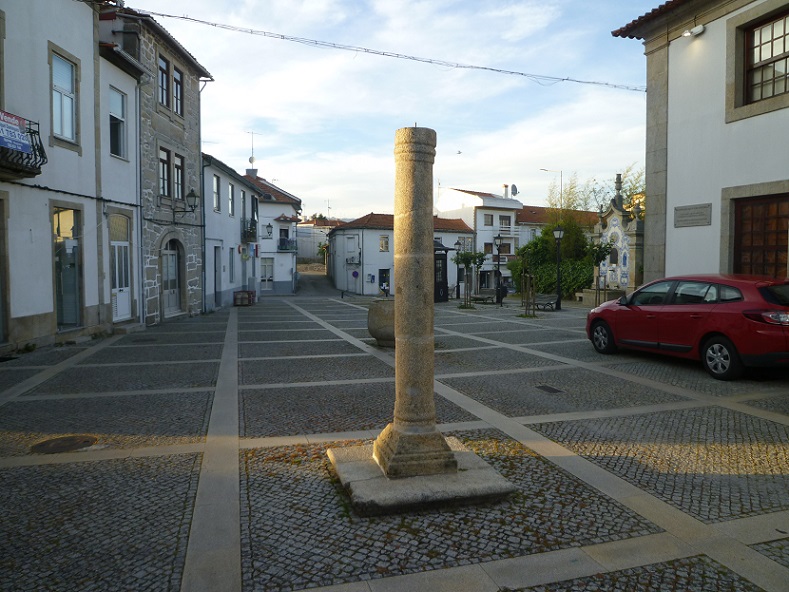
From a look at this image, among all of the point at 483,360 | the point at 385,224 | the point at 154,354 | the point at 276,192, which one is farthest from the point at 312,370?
the point at 276,192

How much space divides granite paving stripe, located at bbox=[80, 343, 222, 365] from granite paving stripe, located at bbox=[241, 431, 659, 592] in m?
6.34

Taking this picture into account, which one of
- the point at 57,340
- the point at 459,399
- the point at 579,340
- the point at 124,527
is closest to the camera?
the point at 124,527

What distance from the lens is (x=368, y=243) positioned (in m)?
46.0

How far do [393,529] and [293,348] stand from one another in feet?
26.8

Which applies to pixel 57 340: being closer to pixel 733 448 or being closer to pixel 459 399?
pixel 459 399

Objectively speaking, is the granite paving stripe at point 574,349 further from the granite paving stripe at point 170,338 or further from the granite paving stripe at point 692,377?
the granite paving stripe at point 170,338

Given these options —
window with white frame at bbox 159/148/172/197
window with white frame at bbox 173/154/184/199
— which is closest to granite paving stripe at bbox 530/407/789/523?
window with white frame at bbox 159/148/172/197

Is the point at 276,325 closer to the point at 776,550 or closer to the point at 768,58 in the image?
the point at 768,58

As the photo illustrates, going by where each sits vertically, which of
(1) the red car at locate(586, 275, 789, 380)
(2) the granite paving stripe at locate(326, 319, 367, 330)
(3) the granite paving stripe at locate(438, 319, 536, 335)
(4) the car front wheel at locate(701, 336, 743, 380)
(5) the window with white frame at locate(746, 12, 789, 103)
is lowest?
(2) the granite paving stripe at locate(326, 319, 367, 330)

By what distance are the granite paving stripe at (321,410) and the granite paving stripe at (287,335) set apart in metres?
5.59

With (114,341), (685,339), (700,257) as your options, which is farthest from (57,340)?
(700,257)

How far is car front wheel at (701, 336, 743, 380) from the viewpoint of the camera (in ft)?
25.8

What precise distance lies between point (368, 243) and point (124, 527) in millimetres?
42740

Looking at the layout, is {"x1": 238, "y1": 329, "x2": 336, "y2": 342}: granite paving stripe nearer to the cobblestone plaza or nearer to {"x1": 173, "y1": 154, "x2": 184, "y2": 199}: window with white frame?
the cobblestone plaza
